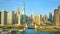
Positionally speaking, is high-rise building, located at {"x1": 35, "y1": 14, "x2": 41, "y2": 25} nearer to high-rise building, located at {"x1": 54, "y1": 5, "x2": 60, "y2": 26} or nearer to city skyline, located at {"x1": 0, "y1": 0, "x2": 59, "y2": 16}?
city skyline, located at {"x1": 0, "y1": 0, "x2": 59, "y2": 16}

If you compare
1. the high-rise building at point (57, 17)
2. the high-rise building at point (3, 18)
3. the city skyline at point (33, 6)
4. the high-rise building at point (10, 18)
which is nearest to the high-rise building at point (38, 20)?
the city skyline at point (33, 6)

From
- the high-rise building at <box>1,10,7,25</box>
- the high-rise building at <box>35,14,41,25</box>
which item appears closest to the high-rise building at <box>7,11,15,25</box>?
the high-rise building at <box>1,10,7,25</box>

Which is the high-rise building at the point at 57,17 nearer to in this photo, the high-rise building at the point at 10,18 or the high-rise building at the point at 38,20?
the high-rise building at the point at 38,20

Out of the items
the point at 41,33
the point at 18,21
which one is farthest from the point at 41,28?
the point at 18,21

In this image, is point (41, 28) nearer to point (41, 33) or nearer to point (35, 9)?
point (41, 33)

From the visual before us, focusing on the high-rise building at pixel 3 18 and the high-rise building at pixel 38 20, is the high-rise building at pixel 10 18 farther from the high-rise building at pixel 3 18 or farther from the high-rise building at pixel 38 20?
the high-rise building at pixel 38 20

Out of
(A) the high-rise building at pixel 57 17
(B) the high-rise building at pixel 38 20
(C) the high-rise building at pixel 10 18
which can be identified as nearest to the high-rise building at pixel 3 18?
(C) the high-rise building at pixel 10 18

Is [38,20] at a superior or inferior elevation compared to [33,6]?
inferior

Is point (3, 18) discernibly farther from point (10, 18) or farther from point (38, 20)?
point (38, 20)

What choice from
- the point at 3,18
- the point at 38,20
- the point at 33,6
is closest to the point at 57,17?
the point at 38,20

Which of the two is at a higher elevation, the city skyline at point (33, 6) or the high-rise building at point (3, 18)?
the city skyline at point (33, 6)

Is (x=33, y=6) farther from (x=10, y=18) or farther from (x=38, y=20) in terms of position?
(x=10, y=18)
